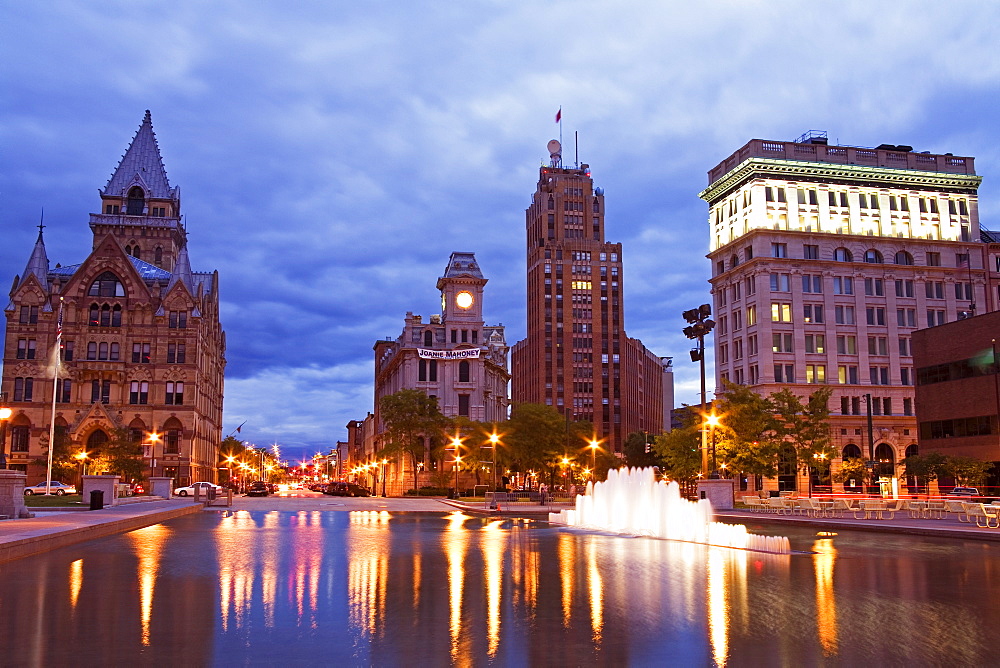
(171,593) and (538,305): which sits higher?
(538,305)

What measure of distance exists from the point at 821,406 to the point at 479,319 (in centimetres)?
5577

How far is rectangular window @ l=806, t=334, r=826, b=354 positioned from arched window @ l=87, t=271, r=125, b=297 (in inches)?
3056

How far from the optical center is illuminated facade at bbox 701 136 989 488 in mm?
92188

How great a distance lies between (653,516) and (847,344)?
224 feet

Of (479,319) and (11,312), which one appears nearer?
(11,312)

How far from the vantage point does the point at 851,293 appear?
313 feet

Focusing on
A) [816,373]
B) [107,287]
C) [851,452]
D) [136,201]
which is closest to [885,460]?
[851,452]

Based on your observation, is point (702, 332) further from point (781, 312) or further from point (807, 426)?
point (781, 312)

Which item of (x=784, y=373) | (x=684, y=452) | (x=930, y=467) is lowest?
(x=930, y=467)

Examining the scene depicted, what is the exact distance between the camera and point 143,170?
128 m

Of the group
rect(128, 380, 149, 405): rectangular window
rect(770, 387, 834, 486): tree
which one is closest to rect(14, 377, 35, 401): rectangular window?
rect(128, 380, 149, 405): rectangular window

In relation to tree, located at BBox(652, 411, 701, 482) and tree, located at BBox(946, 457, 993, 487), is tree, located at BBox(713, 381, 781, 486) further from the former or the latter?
tree, located at BBox(946, 457, 993, 487)

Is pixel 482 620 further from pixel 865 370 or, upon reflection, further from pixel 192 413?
pixel 192 413

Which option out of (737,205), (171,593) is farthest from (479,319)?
(171,593)
